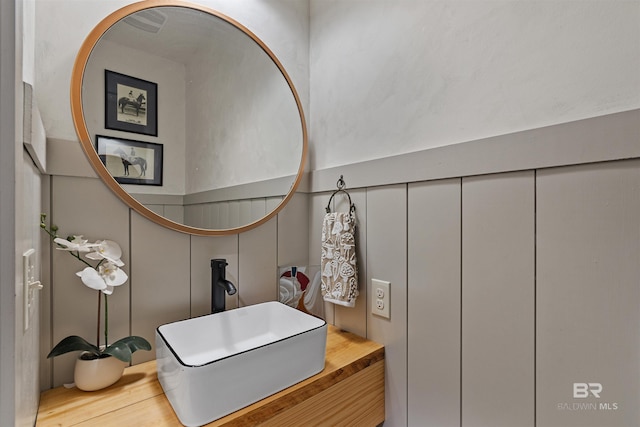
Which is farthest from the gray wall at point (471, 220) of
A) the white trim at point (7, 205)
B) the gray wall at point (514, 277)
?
the white trim at point (7, 205)

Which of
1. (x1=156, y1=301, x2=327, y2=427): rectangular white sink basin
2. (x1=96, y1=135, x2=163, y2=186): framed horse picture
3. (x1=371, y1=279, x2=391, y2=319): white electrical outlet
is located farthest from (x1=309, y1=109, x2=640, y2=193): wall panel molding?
(x1=96, y1=135, x2=163, y2=186): framed horse picture

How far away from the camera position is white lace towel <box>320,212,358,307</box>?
3.31ft

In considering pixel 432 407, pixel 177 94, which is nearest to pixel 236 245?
pixel 177 94

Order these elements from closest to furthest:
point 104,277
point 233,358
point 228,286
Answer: point 233,358
point 104,277
point 228,286

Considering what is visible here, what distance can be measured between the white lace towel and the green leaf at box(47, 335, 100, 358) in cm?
66

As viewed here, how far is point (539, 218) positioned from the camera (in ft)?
Answer: 2.21

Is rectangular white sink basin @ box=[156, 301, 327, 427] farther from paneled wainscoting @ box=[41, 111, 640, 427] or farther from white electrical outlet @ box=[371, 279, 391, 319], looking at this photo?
white electrical outlet @ box=[371, 279, 391, 319]

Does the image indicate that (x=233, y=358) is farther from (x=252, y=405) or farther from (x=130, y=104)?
(x=130, y=104)

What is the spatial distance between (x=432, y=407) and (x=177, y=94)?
1177 mm

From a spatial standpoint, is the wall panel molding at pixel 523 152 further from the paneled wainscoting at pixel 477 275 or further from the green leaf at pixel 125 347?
the green leaf at pixel 125 347

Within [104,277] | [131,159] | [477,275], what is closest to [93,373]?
[104,277]

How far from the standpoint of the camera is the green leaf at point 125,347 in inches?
28.3

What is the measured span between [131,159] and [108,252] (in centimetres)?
26

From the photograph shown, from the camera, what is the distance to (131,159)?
847 millimetres
